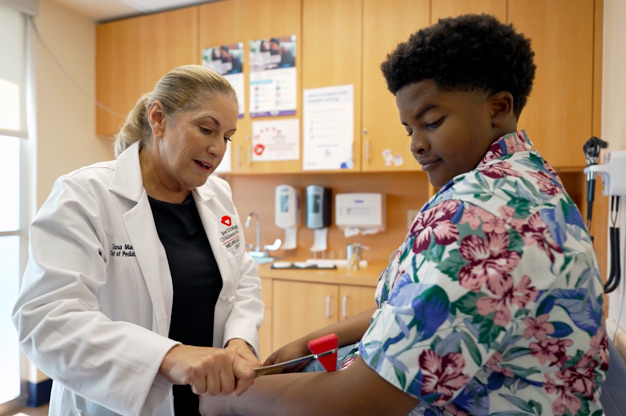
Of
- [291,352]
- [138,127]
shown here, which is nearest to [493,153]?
[291,352]

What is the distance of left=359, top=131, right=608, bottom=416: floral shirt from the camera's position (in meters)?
0.56

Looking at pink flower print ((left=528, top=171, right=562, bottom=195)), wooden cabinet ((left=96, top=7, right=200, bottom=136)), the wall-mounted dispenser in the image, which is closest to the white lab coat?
pink flower print ((left=528, top=171, right=562, bottom=195))

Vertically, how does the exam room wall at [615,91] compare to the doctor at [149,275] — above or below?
above

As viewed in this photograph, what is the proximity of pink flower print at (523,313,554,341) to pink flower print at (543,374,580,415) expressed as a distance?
0.21 feet

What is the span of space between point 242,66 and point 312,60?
500 mm

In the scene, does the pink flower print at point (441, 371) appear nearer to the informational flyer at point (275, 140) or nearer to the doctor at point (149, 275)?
the doctor at point (149, 275)

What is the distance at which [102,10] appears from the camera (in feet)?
10.4

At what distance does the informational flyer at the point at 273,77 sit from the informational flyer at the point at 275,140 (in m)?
0.07

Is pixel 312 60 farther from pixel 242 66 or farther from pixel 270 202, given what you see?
pixel 270 202

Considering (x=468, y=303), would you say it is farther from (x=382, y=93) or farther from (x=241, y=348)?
(x=382, y=93)

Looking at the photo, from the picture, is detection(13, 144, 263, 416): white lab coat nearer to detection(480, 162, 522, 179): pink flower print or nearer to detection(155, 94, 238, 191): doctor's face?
detection(155, 94, 238, 191): doctor's face

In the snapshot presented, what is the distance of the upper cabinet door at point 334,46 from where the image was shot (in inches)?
102

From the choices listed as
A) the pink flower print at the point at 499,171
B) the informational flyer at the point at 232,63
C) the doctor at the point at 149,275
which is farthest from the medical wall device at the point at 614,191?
the informational flyer at the point at 232,63

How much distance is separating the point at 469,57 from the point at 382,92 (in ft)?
6.25
